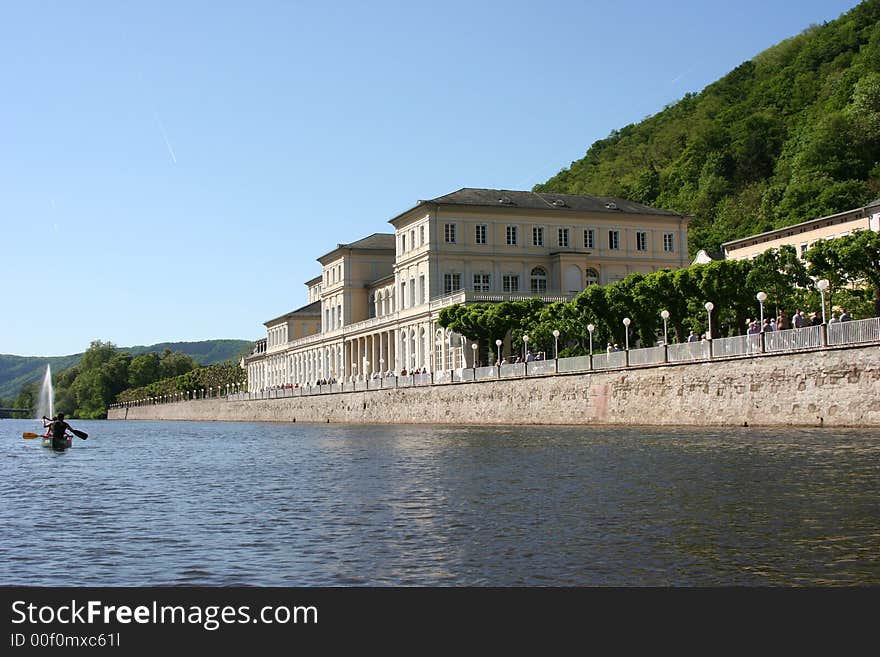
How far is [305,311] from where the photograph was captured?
15388 centimetres

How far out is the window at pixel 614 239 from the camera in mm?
99500

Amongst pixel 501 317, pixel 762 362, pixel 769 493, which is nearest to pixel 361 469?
pixel 769 493

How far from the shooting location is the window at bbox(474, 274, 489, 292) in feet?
316

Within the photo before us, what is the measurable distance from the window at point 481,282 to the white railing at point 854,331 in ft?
200

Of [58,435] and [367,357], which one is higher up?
[367,357]

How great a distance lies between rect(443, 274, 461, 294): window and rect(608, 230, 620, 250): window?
47.0 feet

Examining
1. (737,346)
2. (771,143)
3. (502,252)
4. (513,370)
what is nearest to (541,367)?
(513,370)

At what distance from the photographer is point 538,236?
98.0m

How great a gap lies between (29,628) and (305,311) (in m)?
146

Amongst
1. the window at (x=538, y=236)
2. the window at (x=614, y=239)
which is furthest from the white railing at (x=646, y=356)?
the window at (x=614, y=239)

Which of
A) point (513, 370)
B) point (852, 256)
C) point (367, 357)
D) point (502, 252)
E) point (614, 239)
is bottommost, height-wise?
point (513, 370)

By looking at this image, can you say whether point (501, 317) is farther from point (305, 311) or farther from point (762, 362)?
point (305, 311)

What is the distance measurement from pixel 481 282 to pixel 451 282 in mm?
2769

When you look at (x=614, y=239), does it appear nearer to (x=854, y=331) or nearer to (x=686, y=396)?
(x=686, y=396)
